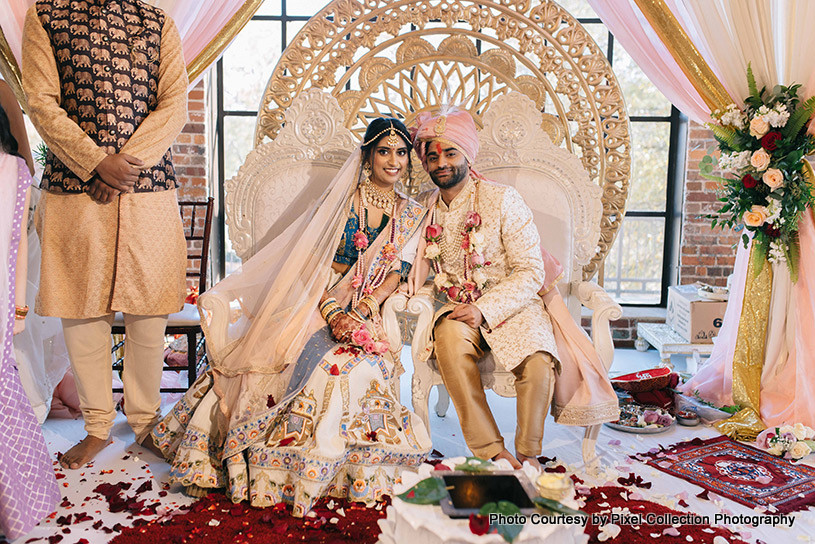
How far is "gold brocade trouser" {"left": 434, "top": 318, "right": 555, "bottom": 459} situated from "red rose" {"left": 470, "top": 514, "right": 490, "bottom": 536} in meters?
1.11

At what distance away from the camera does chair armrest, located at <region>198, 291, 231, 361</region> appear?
9.77 feet

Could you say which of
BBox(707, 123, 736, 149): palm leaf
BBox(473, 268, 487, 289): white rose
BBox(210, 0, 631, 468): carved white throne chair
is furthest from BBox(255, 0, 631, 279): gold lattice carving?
BBox(473, 268, 487, 289): white rose

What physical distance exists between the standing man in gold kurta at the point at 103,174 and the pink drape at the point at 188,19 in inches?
21.5

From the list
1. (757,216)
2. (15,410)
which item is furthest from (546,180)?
(15,410)

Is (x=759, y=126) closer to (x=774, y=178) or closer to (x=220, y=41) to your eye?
(x=774, y=178)

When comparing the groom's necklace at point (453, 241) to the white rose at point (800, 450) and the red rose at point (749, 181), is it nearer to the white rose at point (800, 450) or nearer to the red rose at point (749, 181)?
the red rose at point (749, 181)

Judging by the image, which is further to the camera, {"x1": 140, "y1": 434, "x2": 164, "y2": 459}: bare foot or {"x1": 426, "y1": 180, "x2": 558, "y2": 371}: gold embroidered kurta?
{"x1": 140, "y1": 434, "x2": 164, "y2": 459}: bare foot

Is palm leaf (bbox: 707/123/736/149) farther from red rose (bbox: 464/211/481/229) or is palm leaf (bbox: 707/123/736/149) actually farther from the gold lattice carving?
red rose (bbox: 464/211/481/229)

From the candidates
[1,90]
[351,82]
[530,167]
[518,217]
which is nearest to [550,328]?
[518,217]

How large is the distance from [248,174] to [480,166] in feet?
3.90

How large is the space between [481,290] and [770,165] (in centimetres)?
152

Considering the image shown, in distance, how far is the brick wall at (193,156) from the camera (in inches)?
189

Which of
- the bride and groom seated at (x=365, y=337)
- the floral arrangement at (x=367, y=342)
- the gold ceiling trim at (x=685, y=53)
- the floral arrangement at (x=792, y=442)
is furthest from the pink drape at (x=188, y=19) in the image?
the floral arrangement at (x=792, y=442)

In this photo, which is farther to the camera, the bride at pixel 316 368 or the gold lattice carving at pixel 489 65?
the gold lattice carving at pixel 489 65
